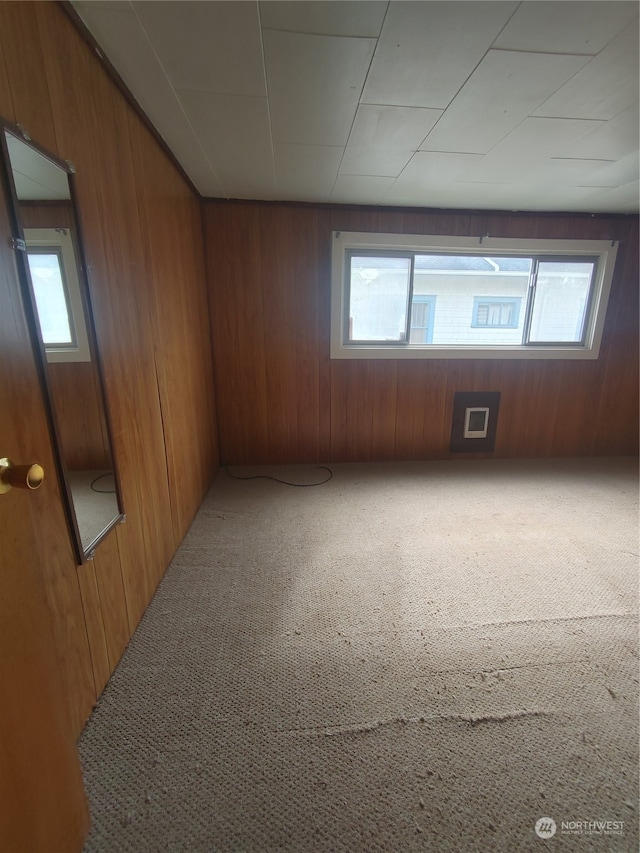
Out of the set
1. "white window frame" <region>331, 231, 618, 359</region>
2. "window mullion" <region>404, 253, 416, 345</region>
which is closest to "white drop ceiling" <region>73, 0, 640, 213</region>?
"white window frame" <region>331, 231, 618, 359</region>

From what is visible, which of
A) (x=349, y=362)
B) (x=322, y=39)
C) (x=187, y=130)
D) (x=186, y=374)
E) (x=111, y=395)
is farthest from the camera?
(x=349, y=362)

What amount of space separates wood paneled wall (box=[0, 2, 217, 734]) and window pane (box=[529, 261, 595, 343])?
3009 mm

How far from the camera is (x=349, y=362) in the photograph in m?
3.04

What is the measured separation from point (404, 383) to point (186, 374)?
186cm

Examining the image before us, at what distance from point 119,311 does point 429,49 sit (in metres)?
1.48

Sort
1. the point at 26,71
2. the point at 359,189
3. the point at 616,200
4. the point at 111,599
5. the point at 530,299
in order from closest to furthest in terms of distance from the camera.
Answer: the point at 26,71, the point at 111,599, the point at 359,189, the point at 616,200, the point at 530,299

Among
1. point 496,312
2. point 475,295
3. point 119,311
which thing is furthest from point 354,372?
point 119,311

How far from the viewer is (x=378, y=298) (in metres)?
3.00

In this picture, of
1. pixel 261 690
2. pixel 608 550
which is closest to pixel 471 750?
pixel 261 690

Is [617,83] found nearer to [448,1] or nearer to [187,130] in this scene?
[448,1]

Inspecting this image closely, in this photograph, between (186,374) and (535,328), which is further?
(535,328)

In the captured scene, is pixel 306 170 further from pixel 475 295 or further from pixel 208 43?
pixel 475 295

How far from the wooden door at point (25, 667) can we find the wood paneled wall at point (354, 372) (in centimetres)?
213

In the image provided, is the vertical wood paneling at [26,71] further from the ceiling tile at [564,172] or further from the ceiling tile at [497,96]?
the ceiling tile at [564,172]
